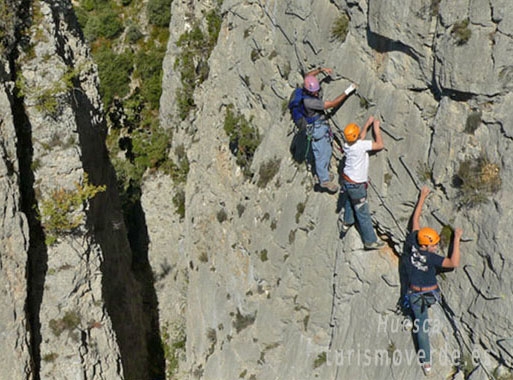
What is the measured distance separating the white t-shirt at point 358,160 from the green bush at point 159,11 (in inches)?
995

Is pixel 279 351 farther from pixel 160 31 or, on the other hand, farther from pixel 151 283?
pixel 160 31

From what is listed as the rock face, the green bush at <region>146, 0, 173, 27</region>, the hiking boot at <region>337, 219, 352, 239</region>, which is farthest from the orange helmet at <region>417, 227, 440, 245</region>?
the green bush at <region>146, 0, 173, 27</region>

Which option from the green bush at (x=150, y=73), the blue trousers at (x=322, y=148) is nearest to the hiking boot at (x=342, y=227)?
the blue trousers at (x=322, y=148)

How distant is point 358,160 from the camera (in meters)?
13.8

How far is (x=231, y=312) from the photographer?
22.1 meters

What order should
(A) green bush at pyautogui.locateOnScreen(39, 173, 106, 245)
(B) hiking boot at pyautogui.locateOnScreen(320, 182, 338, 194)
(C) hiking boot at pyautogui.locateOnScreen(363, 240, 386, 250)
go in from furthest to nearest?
(A) green bush at pyautogui.locateOnScreen(39, 173, 106, 245)
(B) hiking boot at pyautogui.locateOnScreen(320, 182, 338, 194)
(C) hiking boot at pyautogui.locateOnScreen(363, 240, 386, 250)

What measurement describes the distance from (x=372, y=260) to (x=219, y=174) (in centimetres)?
979

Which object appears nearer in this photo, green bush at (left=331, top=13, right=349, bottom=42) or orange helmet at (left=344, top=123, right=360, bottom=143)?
orange helmet at (left=344, top=123, right=360, bottom=143)

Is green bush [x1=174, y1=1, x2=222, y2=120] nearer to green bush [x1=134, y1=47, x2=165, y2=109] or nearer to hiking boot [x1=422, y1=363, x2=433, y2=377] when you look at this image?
green bush [x1=134, y1=47, x2=165, y2=109]

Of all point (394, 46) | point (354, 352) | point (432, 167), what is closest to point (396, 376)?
point (354, 352)

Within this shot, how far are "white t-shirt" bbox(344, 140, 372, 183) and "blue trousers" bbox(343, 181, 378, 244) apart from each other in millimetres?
246

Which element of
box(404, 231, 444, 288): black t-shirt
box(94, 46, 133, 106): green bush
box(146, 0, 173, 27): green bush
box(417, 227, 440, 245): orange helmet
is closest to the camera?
box(417, 227, 440, 245): orange helmet

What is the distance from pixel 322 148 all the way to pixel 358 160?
1.80 m

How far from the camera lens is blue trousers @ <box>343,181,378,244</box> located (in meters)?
14.2
